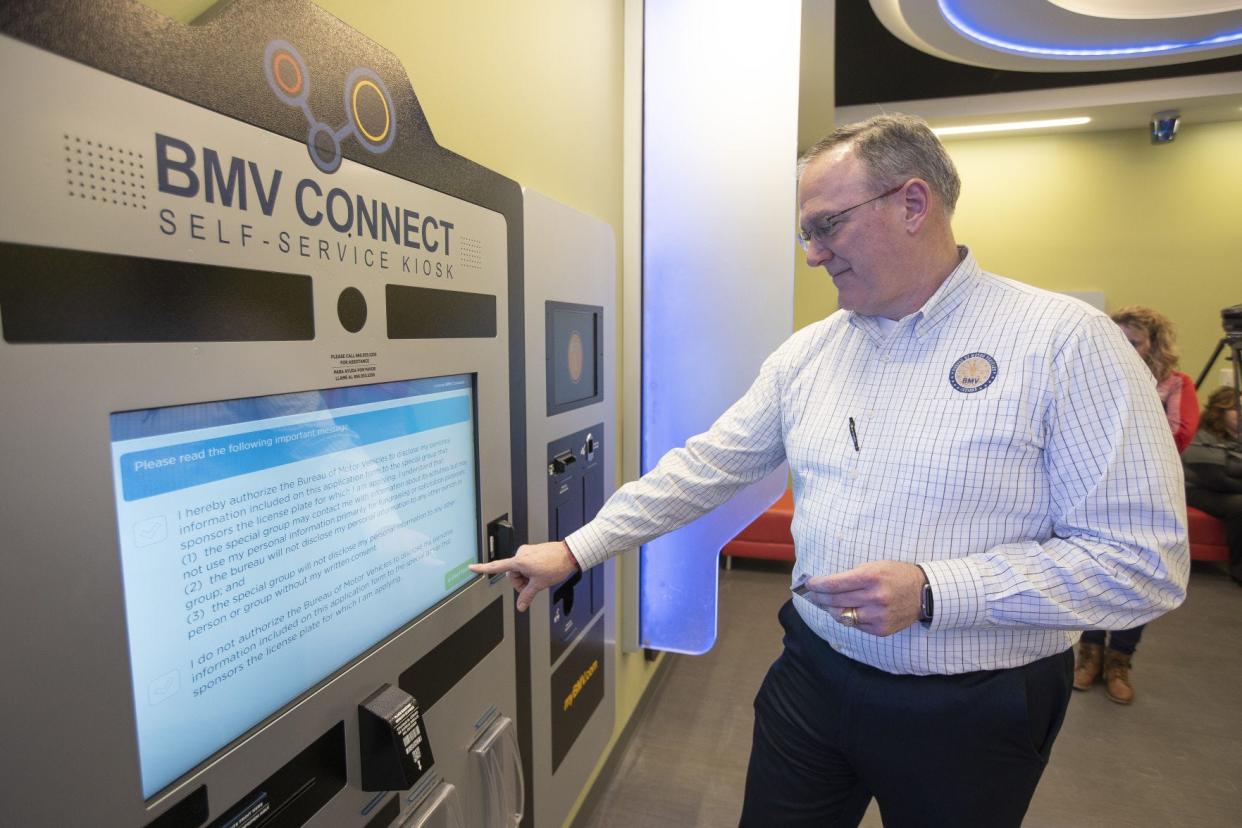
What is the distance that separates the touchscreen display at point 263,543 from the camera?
0.69m

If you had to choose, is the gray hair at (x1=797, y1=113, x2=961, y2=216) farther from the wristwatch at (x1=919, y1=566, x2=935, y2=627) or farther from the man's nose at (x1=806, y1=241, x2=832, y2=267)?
the wristwatch at (x1=919, y1=566, x2=935, y2=627)

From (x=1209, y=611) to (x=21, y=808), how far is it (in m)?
4.99

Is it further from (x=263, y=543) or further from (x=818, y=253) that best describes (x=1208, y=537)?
(x=263, y=543)

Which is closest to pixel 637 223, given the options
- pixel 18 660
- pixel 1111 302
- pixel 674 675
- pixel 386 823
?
pixel 386 823

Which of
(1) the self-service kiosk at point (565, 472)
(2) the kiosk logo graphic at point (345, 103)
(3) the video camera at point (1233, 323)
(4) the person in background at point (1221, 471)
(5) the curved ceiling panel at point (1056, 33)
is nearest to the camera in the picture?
(2) the kiosk logo graphic at point (345, 103)

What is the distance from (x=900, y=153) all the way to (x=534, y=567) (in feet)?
3.14

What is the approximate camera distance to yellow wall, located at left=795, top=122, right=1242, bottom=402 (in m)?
5.02

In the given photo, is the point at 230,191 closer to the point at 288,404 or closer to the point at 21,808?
the point at 288,404

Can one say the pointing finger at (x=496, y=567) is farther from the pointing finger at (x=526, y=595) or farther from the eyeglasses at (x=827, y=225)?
the eyeglasses at (x=827, y=225)

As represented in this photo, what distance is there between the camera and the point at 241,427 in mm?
776

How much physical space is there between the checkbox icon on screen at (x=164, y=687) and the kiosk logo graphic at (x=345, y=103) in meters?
0.60

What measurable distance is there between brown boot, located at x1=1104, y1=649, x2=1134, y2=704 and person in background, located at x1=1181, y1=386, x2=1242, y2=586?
1.93 metres

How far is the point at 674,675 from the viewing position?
10.0ft

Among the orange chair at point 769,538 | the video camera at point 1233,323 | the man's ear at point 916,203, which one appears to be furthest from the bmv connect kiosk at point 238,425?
the video camera at point 1233,323
